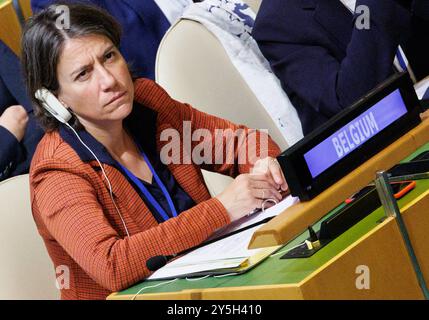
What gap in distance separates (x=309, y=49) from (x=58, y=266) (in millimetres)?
942

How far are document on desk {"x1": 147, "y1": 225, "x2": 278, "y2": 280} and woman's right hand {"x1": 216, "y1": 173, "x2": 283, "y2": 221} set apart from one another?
0.11 m

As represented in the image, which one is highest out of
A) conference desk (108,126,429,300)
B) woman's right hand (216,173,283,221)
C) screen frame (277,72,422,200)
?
screen frame (277,72,422,200)

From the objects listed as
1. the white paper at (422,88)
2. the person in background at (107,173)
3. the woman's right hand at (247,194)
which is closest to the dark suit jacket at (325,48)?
the white paper at (422,88)

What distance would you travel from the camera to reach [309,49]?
7.89ft

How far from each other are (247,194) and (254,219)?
56 mm

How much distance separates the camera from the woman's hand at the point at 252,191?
5.81ft

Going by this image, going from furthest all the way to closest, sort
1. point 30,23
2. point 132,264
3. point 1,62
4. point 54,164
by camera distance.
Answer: point 1,62
point 30,23
point 54,164
point 132,264

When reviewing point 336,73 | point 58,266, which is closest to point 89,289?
point 58,266

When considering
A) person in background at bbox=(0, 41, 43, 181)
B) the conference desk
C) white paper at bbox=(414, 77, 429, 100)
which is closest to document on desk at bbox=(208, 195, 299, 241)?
the conference desk

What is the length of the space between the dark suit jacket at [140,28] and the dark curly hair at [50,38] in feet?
2.80

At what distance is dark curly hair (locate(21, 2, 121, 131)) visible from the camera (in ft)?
6.14

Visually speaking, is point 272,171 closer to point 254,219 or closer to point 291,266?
point 254,219

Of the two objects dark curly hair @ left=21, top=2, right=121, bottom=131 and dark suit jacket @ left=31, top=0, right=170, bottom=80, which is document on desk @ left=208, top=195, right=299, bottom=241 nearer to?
dark curly hair @ left=21, top=2, right=121, bottom=131
